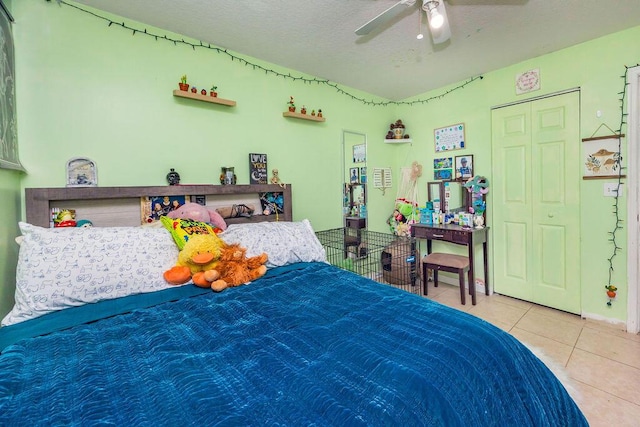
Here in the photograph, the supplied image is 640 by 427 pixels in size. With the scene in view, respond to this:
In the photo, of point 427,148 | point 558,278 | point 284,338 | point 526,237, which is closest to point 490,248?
point 526,237

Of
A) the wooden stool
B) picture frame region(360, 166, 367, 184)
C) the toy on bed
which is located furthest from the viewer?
picture frame region(360, 166, 367, 184)

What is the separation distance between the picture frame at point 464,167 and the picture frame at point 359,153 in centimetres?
107

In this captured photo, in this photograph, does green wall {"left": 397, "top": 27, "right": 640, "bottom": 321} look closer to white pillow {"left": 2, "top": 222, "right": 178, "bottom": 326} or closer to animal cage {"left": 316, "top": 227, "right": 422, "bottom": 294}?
animal cage {"left": 316, "top": 227, "right": 422, "bottom": 294}

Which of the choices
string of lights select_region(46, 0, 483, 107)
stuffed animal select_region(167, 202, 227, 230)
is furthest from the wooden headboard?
string of lights select_region(46, 0, 483, 107)

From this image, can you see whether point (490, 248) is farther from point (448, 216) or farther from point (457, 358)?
point (457, 358)

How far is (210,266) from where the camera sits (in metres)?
1.57

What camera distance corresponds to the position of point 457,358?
841 mm

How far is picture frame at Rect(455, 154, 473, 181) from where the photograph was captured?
10.4ft

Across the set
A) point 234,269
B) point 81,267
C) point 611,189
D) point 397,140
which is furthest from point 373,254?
point 81,267

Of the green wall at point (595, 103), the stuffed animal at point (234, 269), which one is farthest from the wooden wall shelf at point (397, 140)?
the stuffed animal at point (234, 269)

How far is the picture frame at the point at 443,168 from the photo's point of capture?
3332 millimetres

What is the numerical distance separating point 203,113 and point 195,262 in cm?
132

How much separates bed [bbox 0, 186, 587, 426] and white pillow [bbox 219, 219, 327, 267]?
49 cm

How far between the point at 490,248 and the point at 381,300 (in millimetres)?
2464
